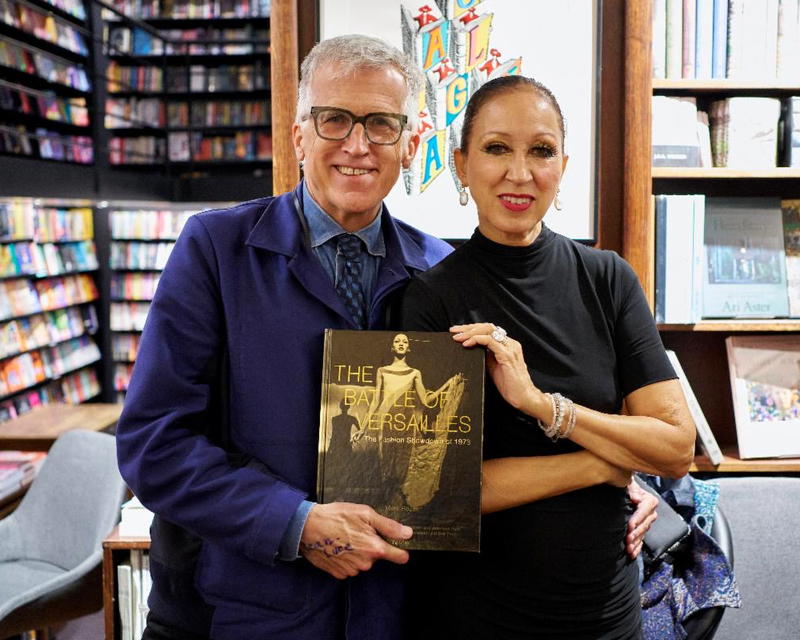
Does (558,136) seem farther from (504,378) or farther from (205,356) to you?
(205,356)

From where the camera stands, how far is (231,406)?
1.25 metres

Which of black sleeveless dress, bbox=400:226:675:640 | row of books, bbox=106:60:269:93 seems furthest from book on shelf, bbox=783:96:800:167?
row of books, bbox=106:60:269:93

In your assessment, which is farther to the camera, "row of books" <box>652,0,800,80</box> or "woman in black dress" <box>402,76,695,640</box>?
"row of books" <box>652,0,800,80</box>

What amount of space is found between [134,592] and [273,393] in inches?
39.3

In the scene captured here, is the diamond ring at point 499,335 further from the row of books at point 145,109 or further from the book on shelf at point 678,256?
the row of books at point 145,109

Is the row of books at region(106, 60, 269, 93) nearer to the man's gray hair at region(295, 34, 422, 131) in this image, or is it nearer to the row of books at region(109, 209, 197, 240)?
the row of books at region(109, 209, 197, 240)

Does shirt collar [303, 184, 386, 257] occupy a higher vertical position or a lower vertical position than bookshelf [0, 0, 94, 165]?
lower

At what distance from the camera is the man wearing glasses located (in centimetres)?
114

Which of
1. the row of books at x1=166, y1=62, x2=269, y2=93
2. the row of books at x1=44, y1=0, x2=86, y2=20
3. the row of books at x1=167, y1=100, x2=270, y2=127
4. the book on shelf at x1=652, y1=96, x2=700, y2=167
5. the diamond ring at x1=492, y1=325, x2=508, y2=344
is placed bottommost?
the diamond ring at x1=492, y1=325, x2=508, y2=344

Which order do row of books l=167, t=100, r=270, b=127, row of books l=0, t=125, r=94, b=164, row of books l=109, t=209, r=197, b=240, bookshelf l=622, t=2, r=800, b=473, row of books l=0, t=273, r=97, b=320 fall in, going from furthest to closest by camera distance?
row of books l=167, t=100, r=270, b=127, row of books l=109, t=209, r=197, b=240, row of books l=0, t=125, r=94, b=164, row of books l=0, t=273, r=97, b=320, bookshelf l=622, t=2, r=800, b=473

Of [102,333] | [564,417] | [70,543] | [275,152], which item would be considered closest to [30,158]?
[102,333]

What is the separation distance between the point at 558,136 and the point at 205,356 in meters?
0.72

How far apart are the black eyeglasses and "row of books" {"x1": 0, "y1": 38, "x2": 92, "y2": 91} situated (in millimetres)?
5317

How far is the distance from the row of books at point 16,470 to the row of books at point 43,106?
3.46 metres
